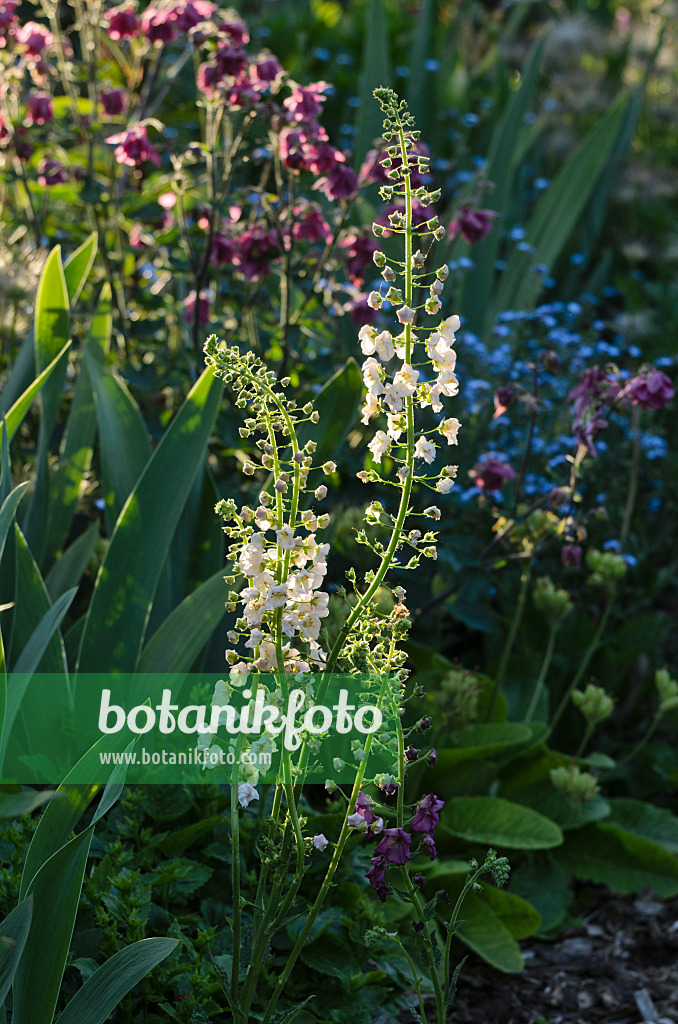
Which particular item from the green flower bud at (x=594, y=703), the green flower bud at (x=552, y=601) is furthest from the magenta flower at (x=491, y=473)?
the green flower bud at (x=594, y=703)

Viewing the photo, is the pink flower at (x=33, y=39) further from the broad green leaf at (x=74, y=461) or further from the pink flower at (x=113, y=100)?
the broad green leaf at (x=74, y=461)

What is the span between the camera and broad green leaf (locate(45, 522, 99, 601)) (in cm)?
189

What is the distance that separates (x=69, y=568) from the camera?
1.90 m

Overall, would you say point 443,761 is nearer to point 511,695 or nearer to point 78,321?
point 511,695

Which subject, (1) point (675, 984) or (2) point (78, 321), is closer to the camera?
(1) point (675, 984)

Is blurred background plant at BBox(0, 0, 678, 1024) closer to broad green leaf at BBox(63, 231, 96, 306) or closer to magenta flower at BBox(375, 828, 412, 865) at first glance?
broad green leaf at BBox(63, 231, 96, 306)

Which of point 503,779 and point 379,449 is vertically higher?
point 379,449

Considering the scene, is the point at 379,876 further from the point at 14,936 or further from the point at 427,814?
the point at 14,936

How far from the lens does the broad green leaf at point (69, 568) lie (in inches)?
74.4

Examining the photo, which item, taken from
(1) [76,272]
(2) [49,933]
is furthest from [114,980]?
(1) [76,272]

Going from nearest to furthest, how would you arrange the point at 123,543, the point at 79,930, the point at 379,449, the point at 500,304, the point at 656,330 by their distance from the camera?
1. the point at 379,449
2. the point at 79,930
3. the point at 123,543
4. the point at 500,304
5. the point at 656,330

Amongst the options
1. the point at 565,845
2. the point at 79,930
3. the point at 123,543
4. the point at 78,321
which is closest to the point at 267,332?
the point at 78,321

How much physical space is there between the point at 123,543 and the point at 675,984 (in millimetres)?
1303

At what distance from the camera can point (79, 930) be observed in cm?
131
